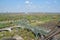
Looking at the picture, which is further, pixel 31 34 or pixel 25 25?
pixel 25 25

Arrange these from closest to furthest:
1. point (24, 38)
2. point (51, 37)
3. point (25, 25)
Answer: point (51, 37) → point (24, 38) → point (25, 25)

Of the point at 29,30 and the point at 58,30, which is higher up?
the point at 58,30

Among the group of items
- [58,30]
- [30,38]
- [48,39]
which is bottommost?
[30,38]

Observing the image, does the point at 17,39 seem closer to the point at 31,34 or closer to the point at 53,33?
the point at 31,34

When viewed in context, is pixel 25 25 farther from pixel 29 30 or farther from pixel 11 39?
pixel 11 39

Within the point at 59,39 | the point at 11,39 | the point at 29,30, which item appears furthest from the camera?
the point at 29,30

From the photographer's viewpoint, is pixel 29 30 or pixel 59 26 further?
pixel 29 30

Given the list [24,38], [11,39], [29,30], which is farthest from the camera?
[29,30]

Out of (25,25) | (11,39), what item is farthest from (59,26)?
(25,25)

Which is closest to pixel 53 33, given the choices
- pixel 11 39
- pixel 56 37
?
pixel 56 37
